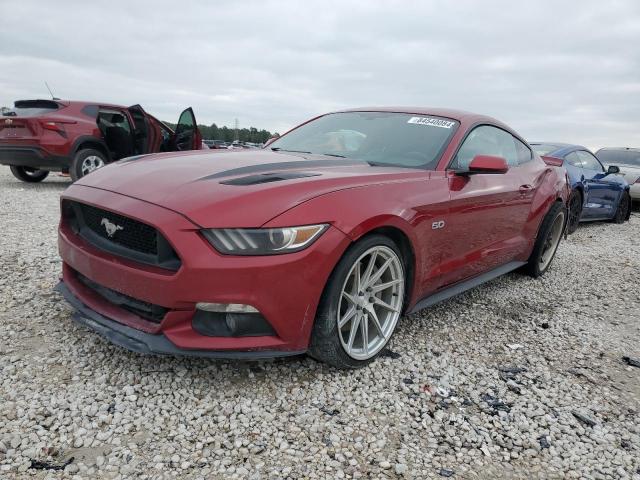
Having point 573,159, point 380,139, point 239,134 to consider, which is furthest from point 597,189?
Answer: point 239,134

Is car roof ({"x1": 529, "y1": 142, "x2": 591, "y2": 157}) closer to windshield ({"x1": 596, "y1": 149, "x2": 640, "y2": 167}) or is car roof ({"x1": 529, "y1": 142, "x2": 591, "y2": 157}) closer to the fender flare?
windshield ({"x1": 596, "y1": 149, "x2": 640, "y2": 167})

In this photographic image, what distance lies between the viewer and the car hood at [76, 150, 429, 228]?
81.2 inches

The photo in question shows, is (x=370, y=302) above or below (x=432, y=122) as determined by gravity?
below

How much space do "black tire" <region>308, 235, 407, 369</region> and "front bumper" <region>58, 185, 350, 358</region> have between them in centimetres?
7

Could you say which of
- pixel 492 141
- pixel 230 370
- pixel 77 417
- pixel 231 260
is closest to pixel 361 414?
pixel 230 370

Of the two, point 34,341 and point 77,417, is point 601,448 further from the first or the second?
point 34,341

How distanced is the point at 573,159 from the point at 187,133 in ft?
20.7

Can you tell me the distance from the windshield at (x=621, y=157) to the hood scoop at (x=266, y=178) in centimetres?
1095

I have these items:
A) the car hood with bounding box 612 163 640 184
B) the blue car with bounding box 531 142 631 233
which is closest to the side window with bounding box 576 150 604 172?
the blue car with bounding box 531 142 631 233

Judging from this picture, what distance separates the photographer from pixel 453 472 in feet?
6.09

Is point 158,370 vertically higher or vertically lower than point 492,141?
lower

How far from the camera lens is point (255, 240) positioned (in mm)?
2035

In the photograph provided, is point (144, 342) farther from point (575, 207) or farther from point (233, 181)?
point (575, 207)

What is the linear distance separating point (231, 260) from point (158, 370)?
0.80m
